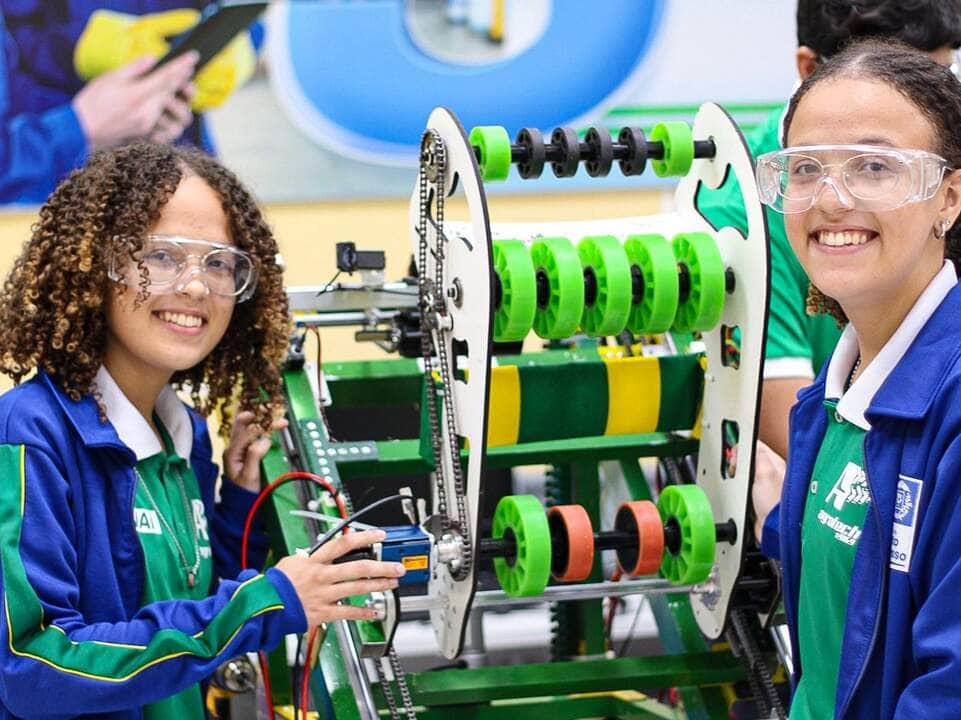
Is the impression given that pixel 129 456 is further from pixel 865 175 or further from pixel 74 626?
pixel 865 175

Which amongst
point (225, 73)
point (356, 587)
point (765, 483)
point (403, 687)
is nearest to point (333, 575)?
point (356, 587)

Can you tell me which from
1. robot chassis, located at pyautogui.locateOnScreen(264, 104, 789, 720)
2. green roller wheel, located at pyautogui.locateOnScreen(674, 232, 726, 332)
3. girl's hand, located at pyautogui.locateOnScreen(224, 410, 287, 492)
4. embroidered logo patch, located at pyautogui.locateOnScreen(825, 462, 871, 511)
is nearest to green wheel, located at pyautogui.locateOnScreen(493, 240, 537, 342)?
robot chassis, located at pyautogui.locateOnScreen(264, 104, 789, 720)

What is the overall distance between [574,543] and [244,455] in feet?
1.78

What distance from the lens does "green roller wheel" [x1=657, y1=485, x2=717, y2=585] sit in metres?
1.93

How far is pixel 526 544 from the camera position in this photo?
1869mm

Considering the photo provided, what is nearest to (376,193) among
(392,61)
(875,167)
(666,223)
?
(392,61)

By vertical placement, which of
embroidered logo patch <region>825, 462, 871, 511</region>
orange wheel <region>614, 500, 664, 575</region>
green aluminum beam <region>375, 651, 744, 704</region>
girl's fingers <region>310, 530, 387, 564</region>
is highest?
embroidered logo patch <region>825, 462, 871, 511</region>

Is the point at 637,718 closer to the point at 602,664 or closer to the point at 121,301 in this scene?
the point at 602,664

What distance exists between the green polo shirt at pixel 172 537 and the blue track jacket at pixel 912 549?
33.6 inches

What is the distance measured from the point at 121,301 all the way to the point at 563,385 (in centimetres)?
67

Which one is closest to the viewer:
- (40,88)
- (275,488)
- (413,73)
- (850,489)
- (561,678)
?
(850,489)

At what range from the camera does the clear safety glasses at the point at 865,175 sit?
1.28m

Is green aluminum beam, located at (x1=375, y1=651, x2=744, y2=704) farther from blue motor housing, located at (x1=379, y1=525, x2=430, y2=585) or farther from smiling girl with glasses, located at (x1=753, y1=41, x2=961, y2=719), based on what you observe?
smiling girl with glasses, located at (x1=753, y1=41, x2=961, y2=719)

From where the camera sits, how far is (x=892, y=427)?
1288mm
